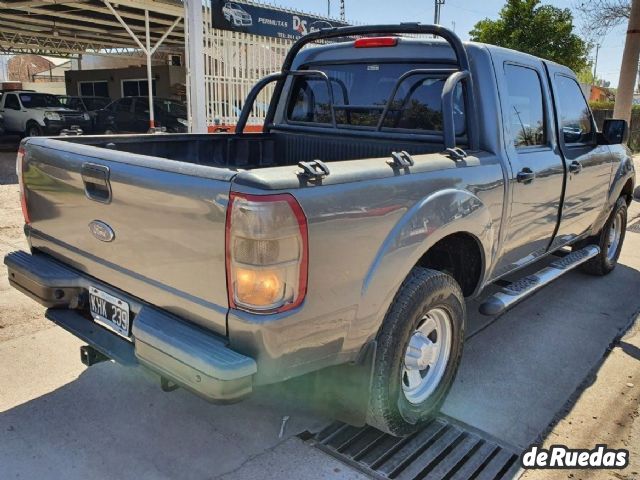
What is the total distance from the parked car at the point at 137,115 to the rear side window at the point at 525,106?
1466cm

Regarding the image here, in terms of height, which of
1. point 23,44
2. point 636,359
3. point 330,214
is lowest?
point 636,359

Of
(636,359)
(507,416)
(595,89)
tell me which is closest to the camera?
(507,416)

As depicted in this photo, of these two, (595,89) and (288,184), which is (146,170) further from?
(595,89)

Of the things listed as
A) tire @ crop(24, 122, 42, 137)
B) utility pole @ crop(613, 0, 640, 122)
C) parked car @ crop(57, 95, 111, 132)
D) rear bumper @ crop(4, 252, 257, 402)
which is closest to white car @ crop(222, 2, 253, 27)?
utility pole @ crop(613, 0, 640, 122)

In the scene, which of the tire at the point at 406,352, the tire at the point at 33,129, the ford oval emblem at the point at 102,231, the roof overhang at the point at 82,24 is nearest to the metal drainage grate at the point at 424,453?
the tire at the point at 406,352

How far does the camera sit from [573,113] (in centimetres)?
464

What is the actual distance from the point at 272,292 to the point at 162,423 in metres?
1.42

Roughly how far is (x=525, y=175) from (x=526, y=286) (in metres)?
0.81

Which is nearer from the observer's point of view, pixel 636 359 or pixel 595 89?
pixel 636 359

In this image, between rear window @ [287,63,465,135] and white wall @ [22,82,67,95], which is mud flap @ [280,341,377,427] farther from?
white wall @ [22,82,67,95]

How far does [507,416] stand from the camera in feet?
10.7

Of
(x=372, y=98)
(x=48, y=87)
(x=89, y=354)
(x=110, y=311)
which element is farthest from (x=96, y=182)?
Answer: (x=48, y=87)

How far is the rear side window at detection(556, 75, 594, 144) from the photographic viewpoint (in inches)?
174

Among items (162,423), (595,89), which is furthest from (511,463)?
(595,89)
